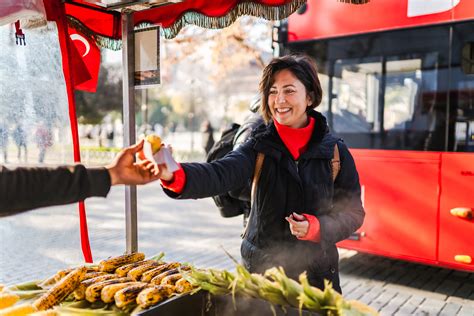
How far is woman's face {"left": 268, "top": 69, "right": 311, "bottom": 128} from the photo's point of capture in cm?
245

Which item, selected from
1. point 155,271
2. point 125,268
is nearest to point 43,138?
point 125,268

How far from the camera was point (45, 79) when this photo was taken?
135 inches

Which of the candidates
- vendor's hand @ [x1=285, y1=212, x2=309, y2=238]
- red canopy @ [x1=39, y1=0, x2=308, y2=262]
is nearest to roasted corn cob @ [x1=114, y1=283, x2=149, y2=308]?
vendor's hand @ [x1=285, y1=212, x2=309, y2=238]

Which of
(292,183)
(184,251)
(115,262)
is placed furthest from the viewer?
(184,251)

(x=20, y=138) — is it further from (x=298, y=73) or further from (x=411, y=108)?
(x=411, y=108)

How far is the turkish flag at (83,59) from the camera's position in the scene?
3.52 m

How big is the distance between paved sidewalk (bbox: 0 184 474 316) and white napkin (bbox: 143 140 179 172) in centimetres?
119

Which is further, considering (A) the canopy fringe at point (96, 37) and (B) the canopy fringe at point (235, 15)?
(A) the canopy fringe at point (96, 37)

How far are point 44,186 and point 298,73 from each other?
1.45 m

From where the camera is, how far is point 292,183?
2.38 meters

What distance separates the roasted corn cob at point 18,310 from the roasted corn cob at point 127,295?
0.39 metres

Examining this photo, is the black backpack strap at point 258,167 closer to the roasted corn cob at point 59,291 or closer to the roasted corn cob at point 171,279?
the roasted corn cob at point 171,279

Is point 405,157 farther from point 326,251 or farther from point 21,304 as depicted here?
point 21,304

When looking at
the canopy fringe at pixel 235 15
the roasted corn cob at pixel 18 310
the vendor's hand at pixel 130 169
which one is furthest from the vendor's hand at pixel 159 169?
the canopy fringe at pixel 235 15
